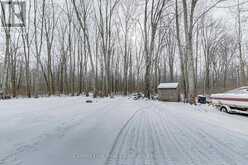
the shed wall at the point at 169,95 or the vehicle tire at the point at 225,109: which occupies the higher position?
the shed wall at the point at 169,95

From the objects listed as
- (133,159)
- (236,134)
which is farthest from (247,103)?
(133,159)

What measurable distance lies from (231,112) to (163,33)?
67.9 ft

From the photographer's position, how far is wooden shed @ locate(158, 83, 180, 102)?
17391mm

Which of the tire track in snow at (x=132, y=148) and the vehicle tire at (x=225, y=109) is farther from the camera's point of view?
the vehicle tire at (x=225, y=109)

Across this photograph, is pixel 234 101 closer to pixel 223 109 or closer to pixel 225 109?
pixel 225 109

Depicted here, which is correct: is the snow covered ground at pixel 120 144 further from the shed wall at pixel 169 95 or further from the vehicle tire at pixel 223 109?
the shed wall at pixel 169 95

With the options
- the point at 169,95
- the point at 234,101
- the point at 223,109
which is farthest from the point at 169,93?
the point at 234,101

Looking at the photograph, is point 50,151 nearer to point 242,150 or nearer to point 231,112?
point 242,150

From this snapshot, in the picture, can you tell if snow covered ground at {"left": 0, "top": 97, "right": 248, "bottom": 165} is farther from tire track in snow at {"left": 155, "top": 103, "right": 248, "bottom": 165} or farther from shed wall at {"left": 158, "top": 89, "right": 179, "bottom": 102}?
shed wall at {"left": 158, "top": 89, "right": 179, "bottom": 102}

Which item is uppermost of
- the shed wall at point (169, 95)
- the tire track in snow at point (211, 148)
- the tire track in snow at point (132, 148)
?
the shed wall at point (169, 95)

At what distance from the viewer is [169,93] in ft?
58.1

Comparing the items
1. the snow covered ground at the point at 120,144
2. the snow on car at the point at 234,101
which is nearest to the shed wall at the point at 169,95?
the snow on car at the point at 234,101

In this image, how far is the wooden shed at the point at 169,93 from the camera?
17391mm

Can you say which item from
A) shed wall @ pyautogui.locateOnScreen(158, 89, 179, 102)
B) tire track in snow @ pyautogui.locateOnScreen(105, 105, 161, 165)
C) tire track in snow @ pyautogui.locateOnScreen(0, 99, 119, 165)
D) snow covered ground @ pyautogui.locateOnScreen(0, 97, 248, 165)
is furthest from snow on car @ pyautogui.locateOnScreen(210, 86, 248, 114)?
tire track in snow @ pyautogui.locateOnScreen(0, 99, 119, 165)
